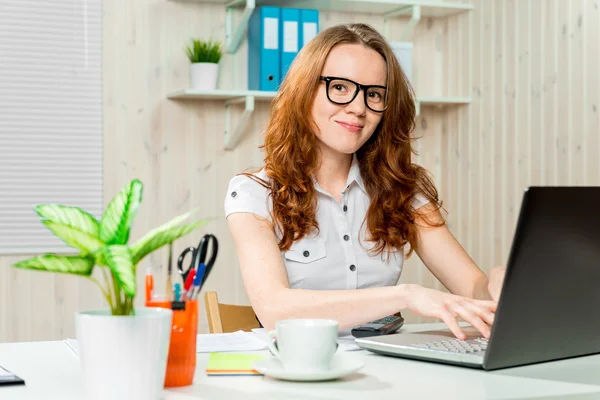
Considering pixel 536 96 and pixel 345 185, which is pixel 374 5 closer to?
pixel 536 96

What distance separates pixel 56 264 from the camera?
0.92 m

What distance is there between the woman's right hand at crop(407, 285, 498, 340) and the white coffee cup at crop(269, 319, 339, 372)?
269 mm

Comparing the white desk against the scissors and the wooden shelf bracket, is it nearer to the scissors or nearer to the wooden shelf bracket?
the scissors

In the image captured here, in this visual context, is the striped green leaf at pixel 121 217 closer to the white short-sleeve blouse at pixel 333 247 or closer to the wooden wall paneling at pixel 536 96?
the white short-sleeve blouse at pixel 333 247

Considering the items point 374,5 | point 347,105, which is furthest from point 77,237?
point 374,5

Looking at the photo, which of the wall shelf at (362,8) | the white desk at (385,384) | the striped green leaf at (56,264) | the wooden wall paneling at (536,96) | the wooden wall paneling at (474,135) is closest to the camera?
the striped green leaf at (56,264)

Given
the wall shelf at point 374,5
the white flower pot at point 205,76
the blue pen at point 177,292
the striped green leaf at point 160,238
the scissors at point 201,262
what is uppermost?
the wall shelf at point 374,5

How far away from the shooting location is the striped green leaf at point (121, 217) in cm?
98

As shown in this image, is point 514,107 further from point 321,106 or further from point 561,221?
point 561,221

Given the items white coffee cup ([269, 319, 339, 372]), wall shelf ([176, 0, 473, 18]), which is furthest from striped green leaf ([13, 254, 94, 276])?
wall shelf ([176, 0, 473, 18])

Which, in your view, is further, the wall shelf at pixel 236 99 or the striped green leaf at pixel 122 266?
the wall shelf at pixel 236 99

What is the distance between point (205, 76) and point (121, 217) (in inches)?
95.1

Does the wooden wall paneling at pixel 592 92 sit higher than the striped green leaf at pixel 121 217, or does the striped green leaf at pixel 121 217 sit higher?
the wooden wall paneling at pixel 592 92

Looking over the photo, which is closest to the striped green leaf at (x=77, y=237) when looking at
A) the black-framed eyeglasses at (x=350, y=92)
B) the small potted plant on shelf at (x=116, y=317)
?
the small potted plant on shelf at (x=116, y=317)
